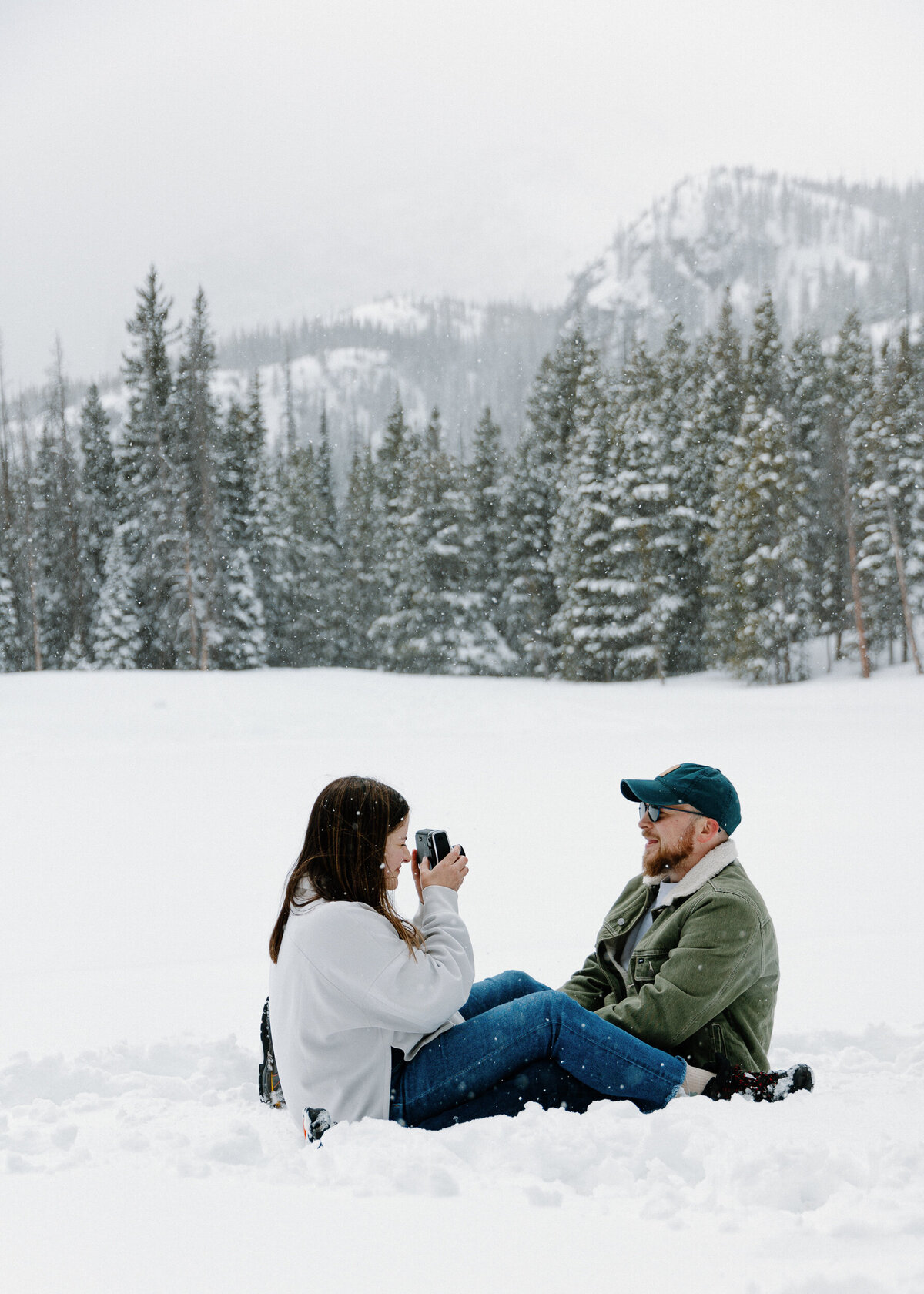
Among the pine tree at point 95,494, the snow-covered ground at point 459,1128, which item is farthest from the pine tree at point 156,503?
the snow-covered ground at point 459,1128

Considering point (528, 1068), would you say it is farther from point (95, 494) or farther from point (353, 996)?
point (95, 494)

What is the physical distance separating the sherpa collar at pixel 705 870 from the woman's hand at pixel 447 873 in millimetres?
786

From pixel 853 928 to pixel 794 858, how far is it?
186 cm

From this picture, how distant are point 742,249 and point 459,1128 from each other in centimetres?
16635

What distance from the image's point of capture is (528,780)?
12141mm

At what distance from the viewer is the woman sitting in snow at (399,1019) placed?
8.52 feet

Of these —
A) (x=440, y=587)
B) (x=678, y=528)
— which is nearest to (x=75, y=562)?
(x=440, y=587)

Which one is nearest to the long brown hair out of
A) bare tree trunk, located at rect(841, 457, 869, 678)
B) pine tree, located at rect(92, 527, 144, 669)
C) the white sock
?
the white sock

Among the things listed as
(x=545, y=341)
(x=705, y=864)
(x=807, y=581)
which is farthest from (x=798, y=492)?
(x=545, y=341)

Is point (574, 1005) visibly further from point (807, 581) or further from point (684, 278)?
point (684, 278)

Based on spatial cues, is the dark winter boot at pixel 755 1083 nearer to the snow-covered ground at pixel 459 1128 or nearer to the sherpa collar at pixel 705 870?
the snow-covered ground at pixel 459 1128

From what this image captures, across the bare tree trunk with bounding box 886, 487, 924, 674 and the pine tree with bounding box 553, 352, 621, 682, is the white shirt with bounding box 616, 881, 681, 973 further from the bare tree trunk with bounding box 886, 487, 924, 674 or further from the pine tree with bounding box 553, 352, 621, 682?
the bare tree trunk with bounding box 886, 487, 924, 674

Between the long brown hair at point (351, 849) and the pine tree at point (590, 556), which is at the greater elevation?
the pine tree at point (590, 556)

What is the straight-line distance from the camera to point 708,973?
3.03 meters
